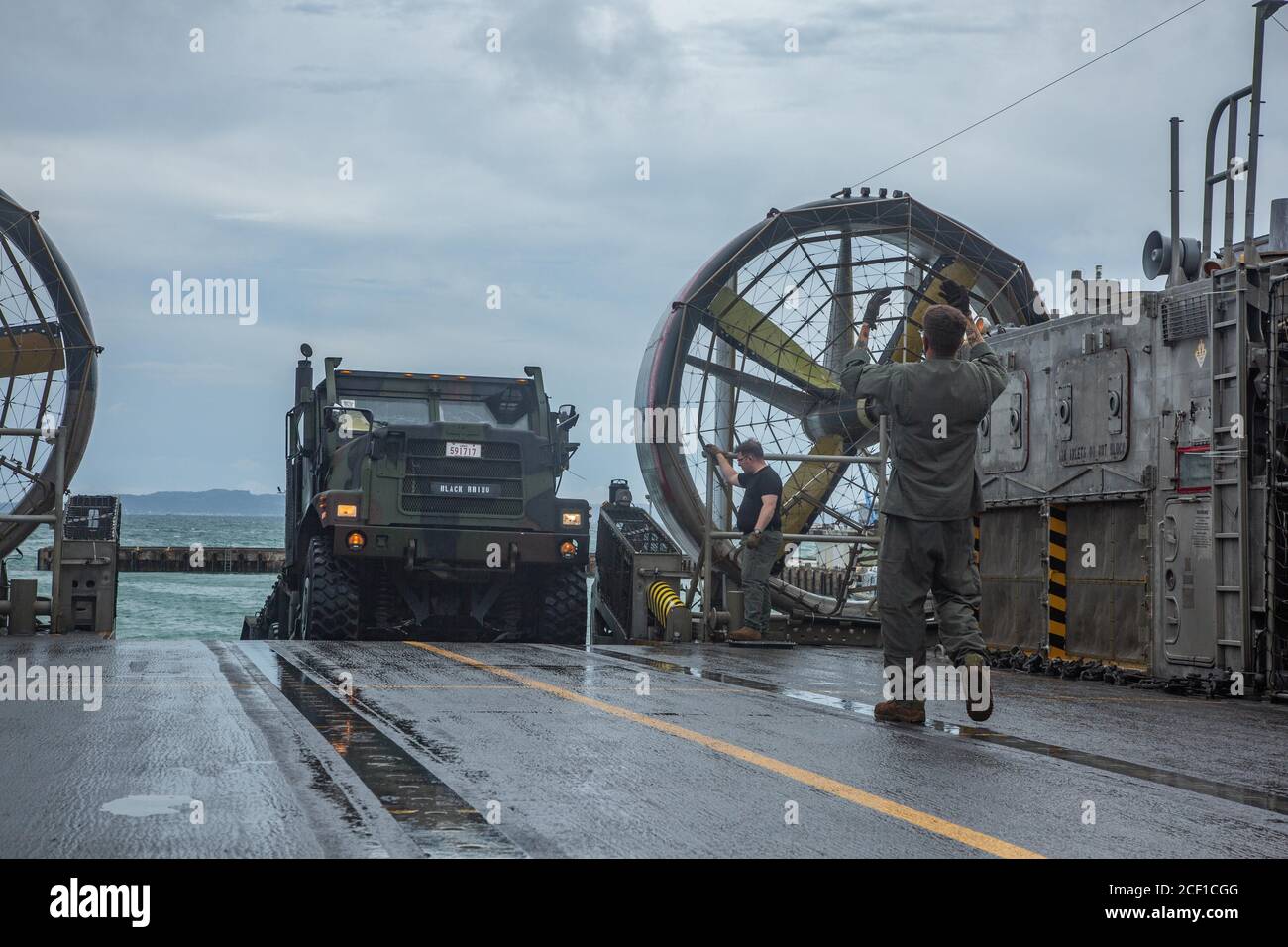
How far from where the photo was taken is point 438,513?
1491 cm

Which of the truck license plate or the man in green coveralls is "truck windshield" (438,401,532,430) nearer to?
the truck license plate

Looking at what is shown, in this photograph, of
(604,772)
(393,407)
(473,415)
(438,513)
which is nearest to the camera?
(604,772)

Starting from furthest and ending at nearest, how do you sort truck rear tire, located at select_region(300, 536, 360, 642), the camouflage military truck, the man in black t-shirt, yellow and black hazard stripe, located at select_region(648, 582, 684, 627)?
yellow and black hazard stripe, located at select_region(648, 582, 684, 627)
the camouflage military truck
truck rear tire, located at select_region(300, 536, 360, 642)
the man in black t-shirt

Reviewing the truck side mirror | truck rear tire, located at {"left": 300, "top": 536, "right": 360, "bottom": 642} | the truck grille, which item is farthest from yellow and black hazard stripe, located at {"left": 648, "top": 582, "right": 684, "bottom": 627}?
the truck side mirror

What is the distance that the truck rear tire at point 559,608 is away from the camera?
49.9 ft

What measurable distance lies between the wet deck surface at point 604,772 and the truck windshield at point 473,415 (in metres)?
6.82

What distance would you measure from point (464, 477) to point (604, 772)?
10149 millimetres

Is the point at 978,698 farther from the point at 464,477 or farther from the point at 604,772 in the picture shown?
the point at 464,477

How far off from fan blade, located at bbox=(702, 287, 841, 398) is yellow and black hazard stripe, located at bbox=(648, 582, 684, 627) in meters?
3.89

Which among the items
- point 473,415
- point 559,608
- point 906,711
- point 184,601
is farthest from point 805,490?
point 184,601

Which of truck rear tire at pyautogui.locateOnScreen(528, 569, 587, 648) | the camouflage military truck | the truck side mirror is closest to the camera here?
the camouflage military truck

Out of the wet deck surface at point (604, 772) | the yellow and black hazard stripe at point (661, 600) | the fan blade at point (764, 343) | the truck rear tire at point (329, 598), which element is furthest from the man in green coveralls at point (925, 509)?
the fan blade at point (764, 343)

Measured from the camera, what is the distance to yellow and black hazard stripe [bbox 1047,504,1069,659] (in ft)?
41.3

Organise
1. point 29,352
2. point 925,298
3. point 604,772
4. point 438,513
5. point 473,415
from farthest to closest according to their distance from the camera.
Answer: point 925,298
point 29,352
point 473,415
point 438,513
point 604,772
